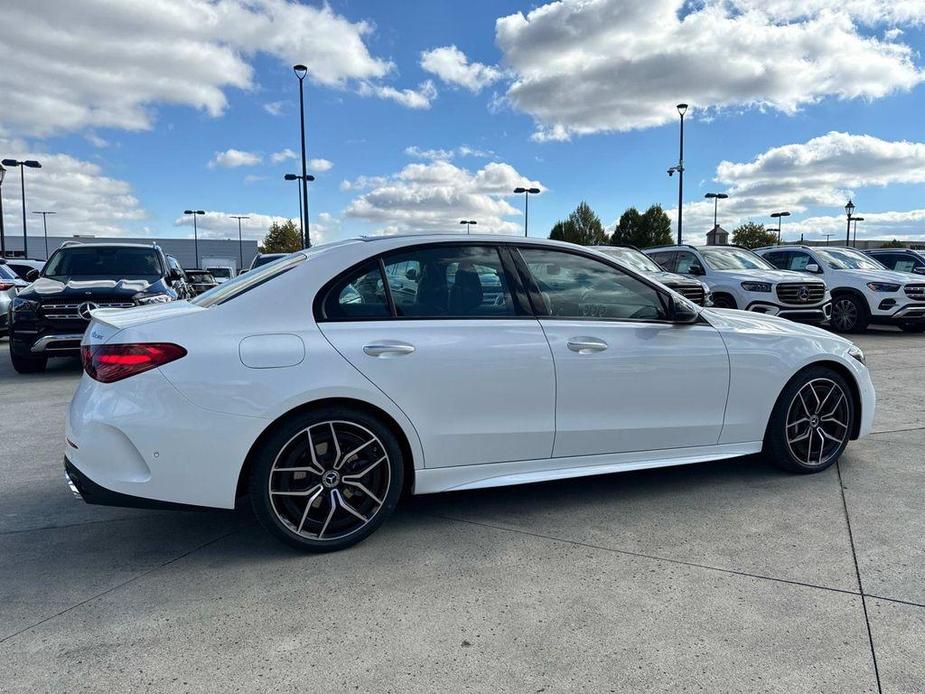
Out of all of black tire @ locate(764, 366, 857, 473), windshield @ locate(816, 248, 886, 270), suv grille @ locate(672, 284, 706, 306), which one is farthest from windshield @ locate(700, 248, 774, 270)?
black tire @ locate(764, 366, 857, 473)

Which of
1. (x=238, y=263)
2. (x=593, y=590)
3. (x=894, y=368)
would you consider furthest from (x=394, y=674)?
(x=238, y=263)

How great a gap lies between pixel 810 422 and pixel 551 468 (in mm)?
1911

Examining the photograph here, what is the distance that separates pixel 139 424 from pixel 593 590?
211cm

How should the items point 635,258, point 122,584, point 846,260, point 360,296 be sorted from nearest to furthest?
point 122,584 < point 360,296 < point 635,258 < point 846,260

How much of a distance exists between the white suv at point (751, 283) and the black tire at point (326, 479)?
10.9m

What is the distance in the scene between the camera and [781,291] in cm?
1236

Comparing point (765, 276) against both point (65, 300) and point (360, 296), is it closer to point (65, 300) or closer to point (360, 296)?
point (360, 296)

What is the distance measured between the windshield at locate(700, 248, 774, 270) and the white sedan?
32.0 feet

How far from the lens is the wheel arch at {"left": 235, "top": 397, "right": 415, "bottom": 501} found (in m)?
3.06

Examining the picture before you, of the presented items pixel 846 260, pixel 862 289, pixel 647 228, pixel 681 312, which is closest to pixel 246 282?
pixel 681 312

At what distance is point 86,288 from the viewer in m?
8.38

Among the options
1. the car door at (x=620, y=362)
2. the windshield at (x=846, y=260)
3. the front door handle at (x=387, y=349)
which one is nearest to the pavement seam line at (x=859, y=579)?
the car door at (x=620, y=362)

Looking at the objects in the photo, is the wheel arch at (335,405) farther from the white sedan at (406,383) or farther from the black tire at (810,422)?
the black tire at (810,422)

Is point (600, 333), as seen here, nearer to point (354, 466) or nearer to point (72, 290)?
point (354, 466)
